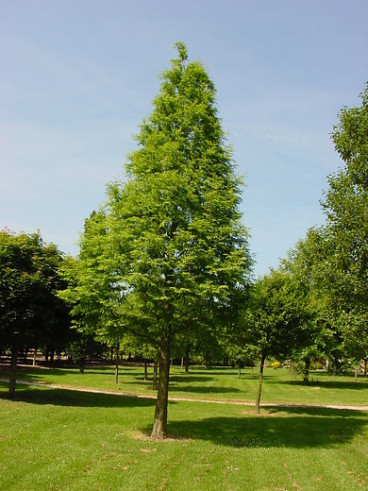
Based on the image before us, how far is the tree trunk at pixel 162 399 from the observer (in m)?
16.5

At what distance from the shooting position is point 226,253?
16281 millimetres

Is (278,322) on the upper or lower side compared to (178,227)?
lower

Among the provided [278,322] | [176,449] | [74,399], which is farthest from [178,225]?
[74,399]

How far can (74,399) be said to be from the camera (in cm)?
2627

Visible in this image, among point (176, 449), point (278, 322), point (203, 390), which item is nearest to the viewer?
point (176, 449)

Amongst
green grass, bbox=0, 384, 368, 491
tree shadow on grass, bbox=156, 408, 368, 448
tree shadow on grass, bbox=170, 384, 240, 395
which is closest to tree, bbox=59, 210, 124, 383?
green grass, bbox=0, 384, 368, 491

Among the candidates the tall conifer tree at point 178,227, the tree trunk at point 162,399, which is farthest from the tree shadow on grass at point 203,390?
the tall conifer tree at point 178,227

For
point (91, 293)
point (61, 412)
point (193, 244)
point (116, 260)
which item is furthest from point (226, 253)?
point (61, 412)

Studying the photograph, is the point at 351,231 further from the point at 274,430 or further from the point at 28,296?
the point at 28,296

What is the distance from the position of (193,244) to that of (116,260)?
3001 millimetres

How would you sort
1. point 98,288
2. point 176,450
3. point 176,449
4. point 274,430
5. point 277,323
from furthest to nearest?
point 277,323
point 274,430
point 98,288
point 176,449
point 176,450

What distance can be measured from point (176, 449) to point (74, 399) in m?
13.8

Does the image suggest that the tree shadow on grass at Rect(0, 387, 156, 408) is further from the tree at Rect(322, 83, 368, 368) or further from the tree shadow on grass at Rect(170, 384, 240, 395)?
the tree at Rect(322, 83, 368, 368)

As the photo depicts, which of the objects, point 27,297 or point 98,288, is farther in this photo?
point 27,297
